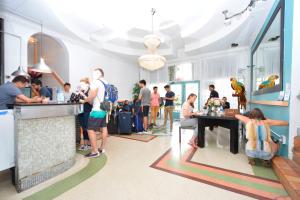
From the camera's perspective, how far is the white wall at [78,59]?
3650 mm

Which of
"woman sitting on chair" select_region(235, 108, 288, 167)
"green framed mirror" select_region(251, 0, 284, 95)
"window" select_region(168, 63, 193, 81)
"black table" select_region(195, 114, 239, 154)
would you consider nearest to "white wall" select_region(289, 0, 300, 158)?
"woman sitting on chair" select_region(235, 108, 288, 167)

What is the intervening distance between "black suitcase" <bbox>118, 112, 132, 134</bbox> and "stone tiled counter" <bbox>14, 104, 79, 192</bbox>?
6.65ft

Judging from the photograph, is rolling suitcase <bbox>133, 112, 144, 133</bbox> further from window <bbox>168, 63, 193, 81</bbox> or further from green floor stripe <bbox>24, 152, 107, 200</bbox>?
window <bbox>168, 63, 193, 81</bbox>

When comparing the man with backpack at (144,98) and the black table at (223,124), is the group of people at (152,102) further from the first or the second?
the black table at (223,124)

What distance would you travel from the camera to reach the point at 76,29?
4.78 meters

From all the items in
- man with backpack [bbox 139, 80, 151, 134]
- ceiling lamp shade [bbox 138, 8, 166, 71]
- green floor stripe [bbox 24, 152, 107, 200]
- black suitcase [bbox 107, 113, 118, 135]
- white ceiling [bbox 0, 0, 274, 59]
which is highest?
white ceiling [bbox 0, 0, 274, 59]

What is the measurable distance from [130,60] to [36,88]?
180 inches

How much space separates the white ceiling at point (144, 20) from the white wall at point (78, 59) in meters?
0.31

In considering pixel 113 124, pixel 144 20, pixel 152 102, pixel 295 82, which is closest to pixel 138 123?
pixel 113 124

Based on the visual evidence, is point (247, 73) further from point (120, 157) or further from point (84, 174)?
point (84, 174)

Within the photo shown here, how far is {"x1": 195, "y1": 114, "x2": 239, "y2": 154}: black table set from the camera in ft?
9.30

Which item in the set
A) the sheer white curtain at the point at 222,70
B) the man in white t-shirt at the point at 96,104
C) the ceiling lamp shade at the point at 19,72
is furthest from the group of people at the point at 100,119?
the sheer white curtain at the point at 222,70

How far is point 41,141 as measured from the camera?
1.85 meters

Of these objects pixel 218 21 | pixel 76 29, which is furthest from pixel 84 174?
pixel 218 21
